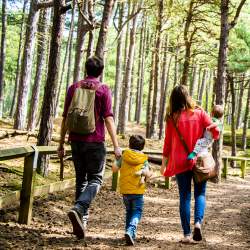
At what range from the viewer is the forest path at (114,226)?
544 cm

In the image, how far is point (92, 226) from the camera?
6809 mm

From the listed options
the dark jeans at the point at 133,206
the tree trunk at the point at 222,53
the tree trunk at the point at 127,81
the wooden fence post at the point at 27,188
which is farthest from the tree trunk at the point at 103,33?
the tree trunk at the point at 127,81

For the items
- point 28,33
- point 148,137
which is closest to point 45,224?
point 28,33

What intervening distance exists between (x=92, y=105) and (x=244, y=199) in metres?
7.61

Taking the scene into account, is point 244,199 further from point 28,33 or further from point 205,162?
point 28,33

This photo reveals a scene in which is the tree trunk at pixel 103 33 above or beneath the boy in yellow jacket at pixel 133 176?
above

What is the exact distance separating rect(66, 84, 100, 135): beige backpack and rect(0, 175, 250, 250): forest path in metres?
1.29

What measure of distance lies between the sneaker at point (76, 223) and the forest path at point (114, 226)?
0.10 metres

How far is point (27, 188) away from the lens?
6008 mm

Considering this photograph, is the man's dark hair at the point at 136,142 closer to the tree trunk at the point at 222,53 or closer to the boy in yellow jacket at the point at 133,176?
the boy in yellow jacket at the point at 133,176

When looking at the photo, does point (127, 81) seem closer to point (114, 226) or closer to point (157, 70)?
point (157, 70)

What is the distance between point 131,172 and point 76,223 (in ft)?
3.20

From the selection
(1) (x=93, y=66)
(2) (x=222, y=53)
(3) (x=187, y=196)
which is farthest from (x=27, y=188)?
(2) (x=222, y=53)

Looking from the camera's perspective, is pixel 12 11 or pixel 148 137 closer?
pixel 148 137
